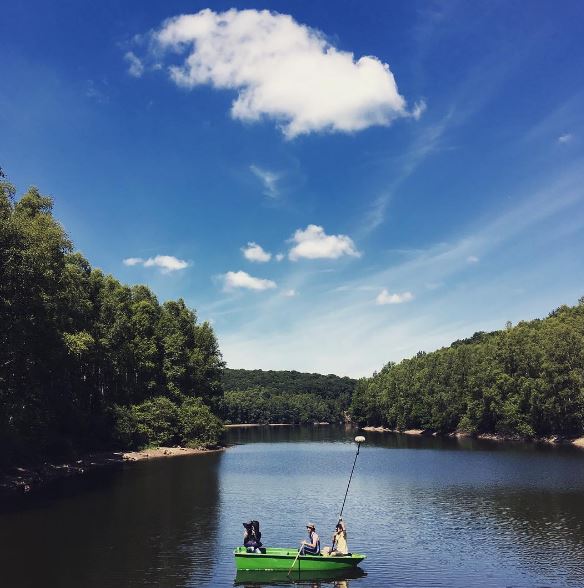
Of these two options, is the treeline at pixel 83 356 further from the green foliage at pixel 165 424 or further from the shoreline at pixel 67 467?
the shoreline at pixel 67 467

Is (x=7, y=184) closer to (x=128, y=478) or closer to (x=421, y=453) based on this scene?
(x=128, y=478)

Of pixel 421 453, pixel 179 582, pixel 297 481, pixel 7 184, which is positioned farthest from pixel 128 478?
pixel 421 453

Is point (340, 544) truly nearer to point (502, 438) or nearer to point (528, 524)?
point (528, 524)

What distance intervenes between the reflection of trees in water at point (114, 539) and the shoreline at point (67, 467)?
610 centimetres

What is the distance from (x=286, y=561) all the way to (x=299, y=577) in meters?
1.02

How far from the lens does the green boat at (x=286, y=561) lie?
26.4m

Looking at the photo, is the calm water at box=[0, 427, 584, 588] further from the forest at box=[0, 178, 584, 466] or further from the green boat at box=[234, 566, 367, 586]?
the forest at box=[0, 178, 584, 466]

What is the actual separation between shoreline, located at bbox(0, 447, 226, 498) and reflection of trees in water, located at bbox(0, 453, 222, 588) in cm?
610

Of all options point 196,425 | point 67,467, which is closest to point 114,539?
point 67,467

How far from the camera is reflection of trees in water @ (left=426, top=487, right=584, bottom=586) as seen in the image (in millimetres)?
27719

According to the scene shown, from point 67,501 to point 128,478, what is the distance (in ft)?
49.4

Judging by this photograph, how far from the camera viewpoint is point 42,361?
5534cm

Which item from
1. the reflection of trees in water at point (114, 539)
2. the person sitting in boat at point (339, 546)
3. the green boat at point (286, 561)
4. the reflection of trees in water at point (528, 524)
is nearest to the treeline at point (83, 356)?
the reflection of trees in water at point (114, 539)

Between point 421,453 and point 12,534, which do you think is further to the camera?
point 421,453
